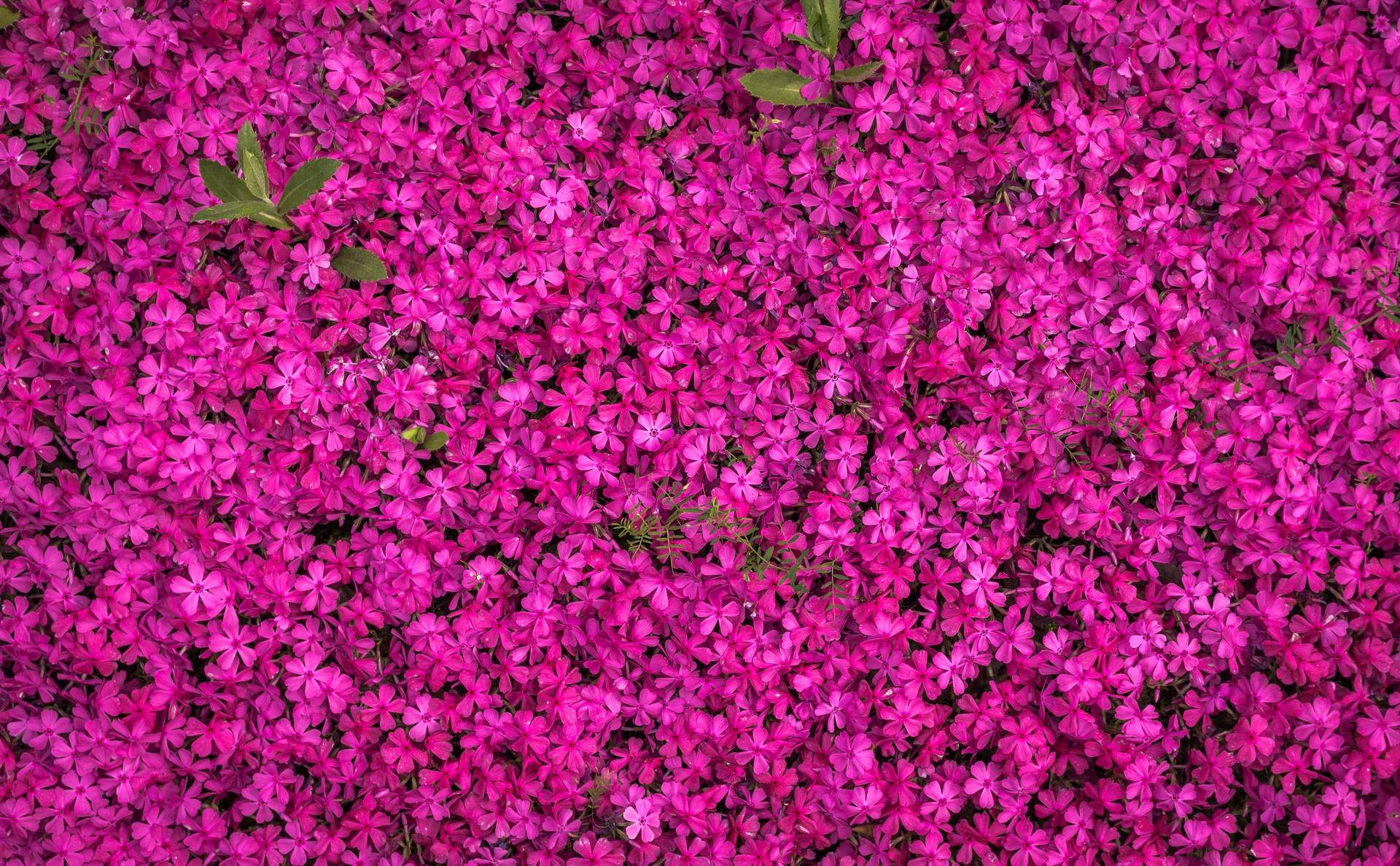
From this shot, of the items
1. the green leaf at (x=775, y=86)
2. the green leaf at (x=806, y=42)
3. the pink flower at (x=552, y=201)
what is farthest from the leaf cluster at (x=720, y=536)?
the green leaf at (x=806, y=42)

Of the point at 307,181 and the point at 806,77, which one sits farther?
the point at 806,77

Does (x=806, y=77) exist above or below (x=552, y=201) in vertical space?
above

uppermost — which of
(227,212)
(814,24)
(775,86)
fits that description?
(814,24)

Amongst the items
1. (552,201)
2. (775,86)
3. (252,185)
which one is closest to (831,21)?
(775,86)

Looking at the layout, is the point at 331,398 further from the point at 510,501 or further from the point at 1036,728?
the point at 1036,728

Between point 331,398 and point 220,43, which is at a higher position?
point 220,43

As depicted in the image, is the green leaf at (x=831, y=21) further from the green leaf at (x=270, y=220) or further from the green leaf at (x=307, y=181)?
the green leaf at (x=270, y=220)

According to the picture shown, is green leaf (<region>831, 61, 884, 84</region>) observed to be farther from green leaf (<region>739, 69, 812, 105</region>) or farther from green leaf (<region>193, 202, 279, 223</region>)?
green leaf (<region>193, 202, 279, 223</region>)

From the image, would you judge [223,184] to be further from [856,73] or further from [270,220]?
[856,73]

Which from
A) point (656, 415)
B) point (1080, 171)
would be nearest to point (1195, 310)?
point (1080, 171)
